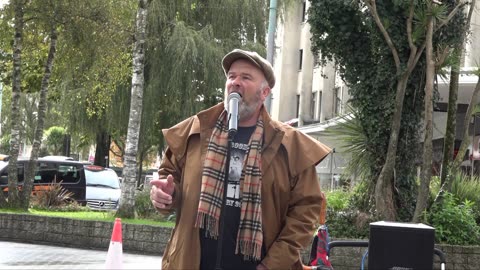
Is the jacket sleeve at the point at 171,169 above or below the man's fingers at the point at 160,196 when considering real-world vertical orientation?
above

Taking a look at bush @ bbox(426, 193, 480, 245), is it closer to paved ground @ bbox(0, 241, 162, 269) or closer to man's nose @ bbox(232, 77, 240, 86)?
paved ground @ bbox(0, 241, 162, 269)

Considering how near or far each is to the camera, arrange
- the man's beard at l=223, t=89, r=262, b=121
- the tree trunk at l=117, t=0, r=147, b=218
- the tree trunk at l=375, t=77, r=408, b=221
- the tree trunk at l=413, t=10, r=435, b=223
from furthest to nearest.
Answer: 1. the tree trunk at l=117, t=0, r=147, b=218
2. the tree trunk at l=375, t=77, r=408, b=221
3. the tree trunk at l=413, t=10, r=435, b=223
4. the man's beard at l=223, t=89, r=262, b=121

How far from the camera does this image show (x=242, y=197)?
4250 millimetres

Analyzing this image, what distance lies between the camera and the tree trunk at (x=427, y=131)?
14289 millimetres

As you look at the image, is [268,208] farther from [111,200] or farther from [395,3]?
[111,200]

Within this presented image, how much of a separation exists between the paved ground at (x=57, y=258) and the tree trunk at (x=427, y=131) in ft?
14.5

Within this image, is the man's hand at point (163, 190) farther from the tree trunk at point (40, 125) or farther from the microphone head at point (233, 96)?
the tree trunk at point (40, 125)

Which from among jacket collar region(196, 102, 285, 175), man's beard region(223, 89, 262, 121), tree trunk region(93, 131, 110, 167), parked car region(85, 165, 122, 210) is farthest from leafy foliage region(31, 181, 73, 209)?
man's beard region(223, 89, 262, 121)

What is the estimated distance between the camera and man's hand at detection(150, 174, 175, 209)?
4184 mm

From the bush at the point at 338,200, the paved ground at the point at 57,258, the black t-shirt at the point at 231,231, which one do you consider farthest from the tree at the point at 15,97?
the black t-shirt at the point at 231,231

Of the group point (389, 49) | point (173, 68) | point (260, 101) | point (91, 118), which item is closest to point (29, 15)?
point (173, 68)

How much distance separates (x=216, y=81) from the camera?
2778 cm

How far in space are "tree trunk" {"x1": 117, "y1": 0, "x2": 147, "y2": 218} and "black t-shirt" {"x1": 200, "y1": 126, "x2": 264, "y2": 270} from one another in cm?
1448

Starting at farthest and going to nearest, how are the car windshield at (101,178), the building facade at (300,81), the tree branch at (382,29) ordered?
the building facade at (300,81) → the car windshield at (101,178) → the tree branch at (382,29)
